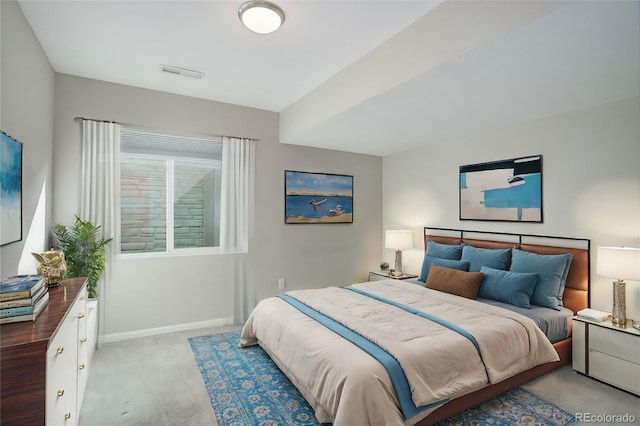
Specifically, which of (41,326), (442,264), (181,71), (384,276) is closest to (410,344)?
(442,264)

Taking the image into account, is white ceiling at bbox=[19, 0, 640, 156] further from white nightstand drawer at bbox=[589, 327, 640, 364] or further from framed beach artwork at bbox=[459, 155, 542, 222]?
white nightstand drawer at bbox=[589, 327, 640, 364]

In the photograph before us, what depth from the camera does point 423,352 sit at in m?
2.07

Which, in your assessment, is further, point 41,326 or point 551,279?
point 551,279

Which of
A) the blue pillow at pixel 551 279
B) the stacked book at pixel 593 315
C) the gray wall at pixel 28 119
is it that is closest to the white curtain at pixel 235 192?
the gray wall at pixel 28 119

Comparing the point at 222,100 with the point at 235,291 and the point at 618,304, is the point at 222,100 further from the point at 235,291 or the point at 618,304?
the point at 618,304

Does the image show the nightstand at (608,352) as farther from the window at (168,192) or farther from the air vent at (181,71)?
the air vent at (181,71)

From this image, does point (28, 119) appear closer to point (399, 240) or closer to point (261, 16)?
point (261, 16)

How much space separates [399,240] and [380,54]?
264cm

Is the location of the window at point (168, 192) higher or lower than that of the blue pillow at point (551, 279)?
higher

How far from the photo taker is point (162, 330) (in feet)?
12.3

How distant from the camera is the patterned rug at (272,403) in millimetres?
2178

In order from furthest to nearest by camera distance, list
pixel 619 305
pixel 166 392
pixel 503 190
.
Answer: pixel 503 190, pixel 619 305, pixel 166 392

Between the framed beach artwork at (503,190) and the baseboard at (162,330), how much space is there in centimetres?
327

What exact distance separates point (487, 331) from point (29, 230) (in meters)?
3.46
